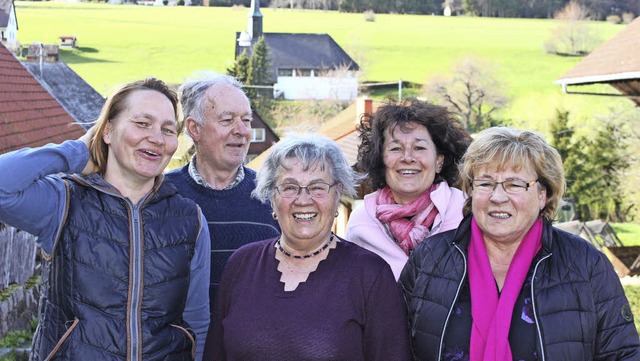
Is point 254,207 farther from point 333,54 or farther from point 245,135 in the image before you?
point 333,54

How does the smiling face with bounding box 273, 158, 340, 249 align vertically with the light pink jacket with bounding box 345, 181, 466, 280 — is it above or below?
above

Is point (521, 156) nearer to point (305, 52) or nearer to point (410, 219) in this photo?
point (410, 219)

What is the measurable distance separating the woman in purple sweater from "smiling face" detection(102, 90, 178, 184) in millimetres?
→ 450

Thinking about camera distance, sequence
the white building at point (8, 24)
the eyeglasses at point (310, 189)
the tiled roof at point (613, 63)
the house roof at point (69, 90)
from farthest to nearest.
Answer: the white building at point (8, 24), the house roof at point (69, 90), the tiled roof at point (613, 63), the eyeglasses at point (310, 189)

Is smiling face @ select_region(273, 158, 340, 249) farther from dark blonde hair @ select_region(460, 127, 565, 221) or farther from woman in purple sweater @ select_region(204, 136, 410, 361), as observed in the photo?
dark blonde hair @ select_region(460, 127, 565, 221)

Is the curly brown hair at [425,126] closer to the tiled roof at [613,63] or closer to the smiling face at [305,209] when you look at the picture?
the smiling face at [305,209]

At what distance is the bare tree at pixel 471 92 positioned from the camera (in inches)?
1891

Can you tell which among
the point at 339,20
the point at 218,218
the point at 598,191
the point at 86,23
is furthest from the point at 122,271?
the point at 339,20

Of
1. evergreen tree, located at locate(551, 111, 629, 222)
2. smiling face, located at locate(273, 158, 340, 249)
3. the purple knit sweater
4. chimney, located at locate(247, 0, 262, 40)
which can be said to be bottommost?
evergreen tree, located at locate(551, 111, 629, 222)

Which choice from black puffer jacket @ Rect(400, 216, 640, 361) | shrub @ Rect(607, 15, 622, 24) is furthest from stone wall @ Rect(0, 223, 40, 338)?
shrub @ Rect(607, 15, 622, 24)

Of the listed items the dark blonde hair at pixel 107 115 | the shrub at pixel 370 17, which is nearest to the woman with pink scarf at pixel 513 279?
the dark blonde hair at pixel 107 115

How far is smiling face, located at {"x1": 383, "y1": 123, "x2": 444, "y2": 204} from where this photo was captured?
3652mm

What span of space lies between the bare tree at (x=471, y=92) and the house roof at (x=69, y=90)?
101ft

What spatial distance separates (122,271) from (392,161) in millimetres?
1469
